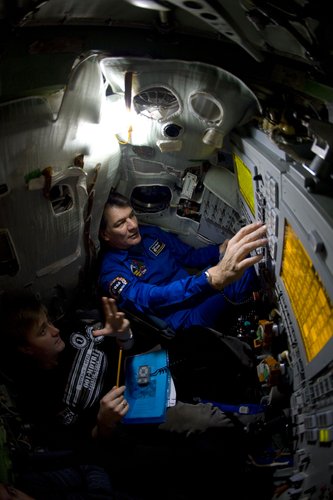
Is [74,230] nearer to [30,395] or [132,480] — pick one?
[30,395]

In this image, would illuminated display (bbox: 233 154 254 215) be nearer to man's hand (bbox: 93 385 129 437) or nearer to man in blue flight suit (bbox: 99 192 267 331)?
man in blue flight suit (bbox: 99 192 267 331)

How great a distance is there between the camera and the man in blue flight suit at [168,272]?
251 centimetres

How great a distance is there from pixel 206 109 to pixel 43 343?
179 centimetres

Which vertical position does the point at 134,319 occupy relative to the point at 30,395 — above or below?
above

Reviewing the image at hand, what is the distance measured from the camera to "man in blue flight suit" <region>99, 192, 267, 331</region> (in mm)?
2506

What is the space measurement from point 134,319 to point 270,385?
1.16m

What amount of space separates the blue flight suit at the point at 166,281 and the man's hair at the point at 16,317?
0.71m

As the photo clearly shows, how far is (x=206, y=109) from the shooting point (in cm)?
238

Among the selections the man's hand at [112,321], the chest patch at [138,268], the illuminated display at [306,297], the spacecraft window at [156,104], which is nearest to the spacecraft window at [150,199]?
the chest patch at [138,268]

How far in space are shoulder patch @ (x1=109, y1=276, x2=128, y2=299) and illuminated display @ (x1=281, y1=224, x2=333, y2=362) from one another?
1392mm

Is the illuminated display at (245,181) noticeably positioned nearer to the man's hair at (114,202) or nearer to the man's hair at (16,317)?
the man's hair at (114,202)

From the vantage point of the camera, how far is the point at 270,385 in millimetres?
2191

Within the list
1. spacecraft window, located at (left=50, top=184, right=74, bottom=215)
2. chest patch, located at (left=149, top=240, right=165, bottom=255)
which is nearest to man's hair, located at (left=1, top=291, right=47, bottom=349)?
spacecraft window, located at (left=50, top=184, right=74, bottom=215)

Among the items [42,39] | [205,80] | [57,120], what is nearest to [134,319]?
[57,120]
